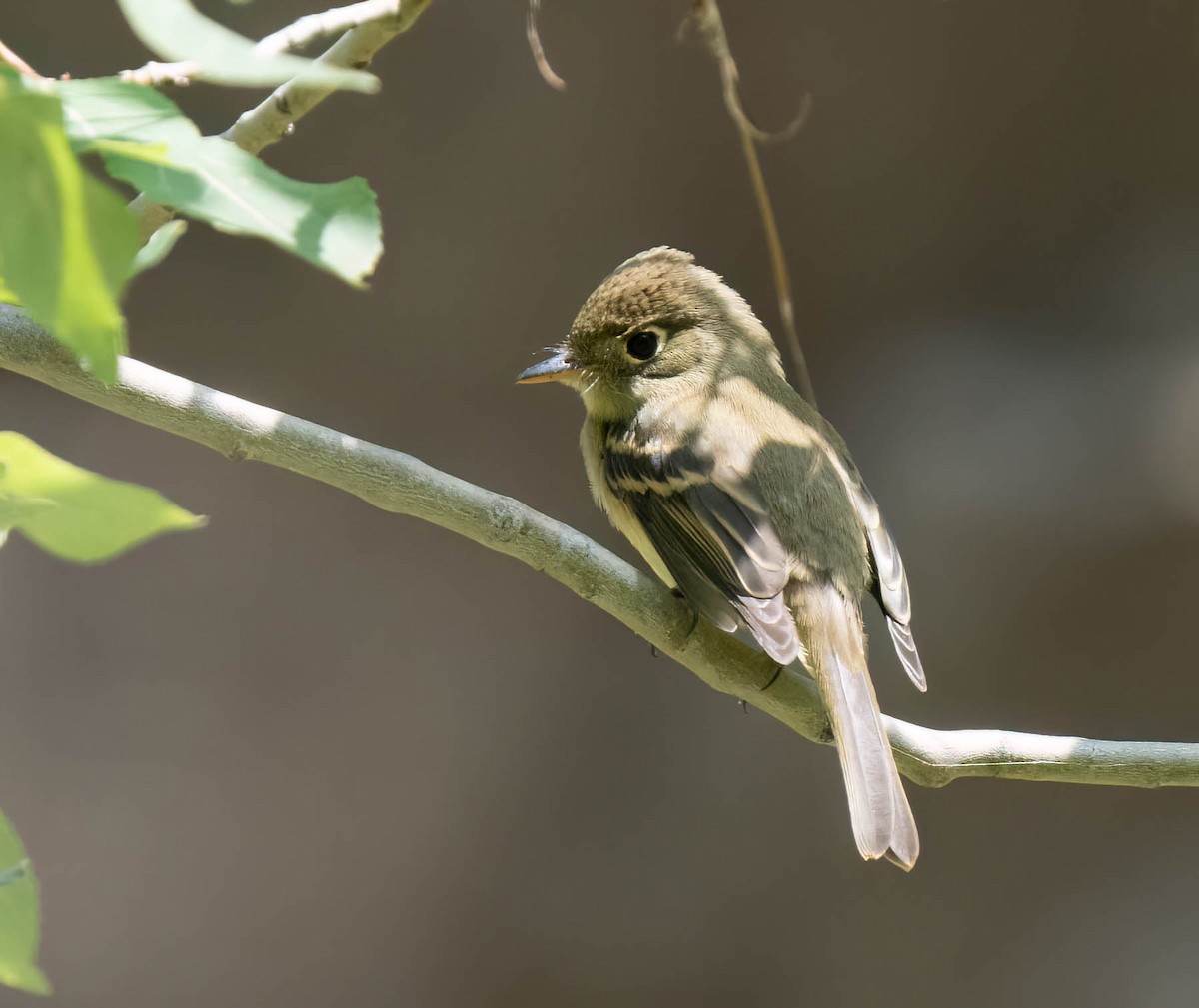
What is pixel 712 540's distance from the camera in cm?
271

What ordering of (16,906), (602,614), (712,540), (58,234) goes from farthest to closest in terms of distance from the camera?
(602,614) → (712,540) → (16,906) → (58,234)

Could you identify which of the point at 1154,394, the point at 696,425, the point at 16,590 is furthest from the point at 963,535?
the point at 16,590

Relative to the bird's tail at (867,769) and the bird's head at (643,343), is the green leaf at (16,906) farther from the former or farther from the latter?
the bird's head at (643,343)

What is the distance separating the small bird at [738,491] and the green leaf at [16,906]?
166 centimetres

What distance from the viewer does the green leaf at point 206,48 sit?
632 mm

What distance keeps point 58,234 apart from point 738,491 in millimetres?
2255

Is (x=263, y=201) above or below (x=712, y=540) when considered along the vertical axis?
above

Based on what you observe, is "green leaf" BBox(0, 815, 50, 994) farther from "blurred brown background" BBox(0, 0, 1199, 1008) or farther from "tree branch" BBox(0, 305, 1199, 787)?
"blurred brown background" BBox(0, 0, 1199, 1008)

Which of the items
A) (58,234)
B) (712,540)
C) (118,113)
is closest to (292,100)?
(712,540)

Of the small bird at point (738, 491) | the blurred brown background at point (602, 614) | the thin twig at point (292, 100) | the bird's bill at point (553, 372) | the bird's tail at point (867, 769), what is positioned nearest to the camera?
the thin twig at point (292, 100)

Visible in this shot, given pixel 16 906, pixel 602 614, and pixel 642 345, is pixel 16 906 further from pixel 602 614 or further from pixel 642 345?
pixel 602 614

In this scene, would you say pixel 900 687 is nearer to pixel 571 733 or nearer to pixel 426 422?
pixel 571 733

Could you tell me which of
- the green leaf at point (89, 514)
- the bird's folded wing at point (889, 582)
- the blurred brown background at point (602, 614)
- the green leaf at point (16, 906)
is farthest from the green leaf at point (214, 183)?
the blurred brown background at point (602, 614)

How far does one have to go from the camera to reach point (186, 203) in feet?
2.31
